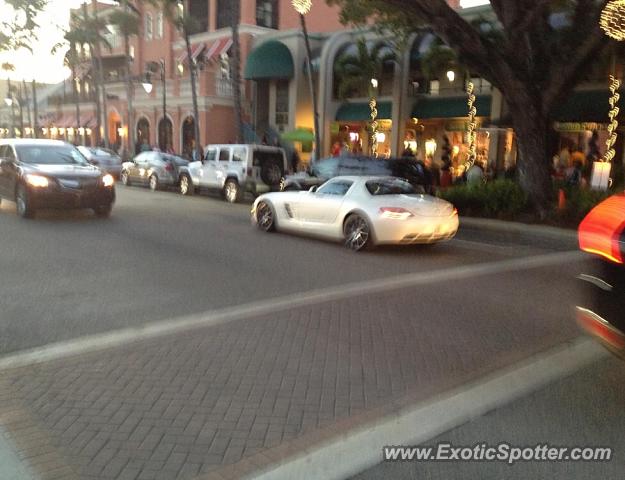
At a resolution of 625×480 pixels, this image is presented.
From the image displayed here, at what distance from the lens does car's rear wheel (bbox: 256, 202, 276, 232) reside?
1255 centimetres

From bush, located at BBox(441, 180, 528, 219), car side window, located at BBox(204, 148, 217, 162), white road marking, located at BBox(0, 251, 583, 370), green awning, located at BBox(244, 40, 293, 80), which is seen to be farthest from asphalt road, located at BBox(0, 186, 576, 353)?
green awning, located at BBox(244, 40, 293, 80)

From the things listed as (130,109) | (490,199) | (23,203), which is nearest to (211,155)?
(23,203)

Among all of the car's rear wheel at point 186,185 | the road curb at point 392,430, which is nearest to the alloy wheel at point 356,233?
the road curb at point 392,430

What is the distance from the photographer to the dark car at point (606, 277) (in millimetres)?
4055

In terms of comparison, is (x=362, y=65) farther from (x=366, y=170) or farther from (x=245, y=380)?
(x=245, y=380)

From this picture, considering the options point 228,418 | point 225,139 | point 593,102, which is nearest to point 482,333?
point 228,418

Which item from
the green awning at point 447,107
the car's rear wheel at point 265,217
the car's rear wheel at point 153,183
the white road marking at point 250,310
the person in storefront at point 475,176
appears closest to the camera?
the white road marking at point 250,310

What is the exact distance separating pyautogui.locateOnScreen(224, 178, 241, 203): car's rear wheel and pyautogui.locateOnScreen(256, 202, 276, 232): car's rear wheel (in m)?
6.51

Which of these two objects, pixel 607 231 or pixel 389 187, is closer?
pixel 607 231

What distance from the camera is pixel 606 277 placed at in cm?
419

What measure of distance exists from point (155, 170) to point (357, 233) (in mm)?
14385

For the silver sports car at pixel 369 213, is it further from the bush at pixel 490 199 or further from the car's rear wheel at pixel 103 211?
the bush at pixel 490 199

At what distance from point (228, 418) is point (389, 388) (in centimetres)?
127

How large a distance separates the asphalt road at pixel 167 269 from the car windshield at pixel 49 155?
1278mm
